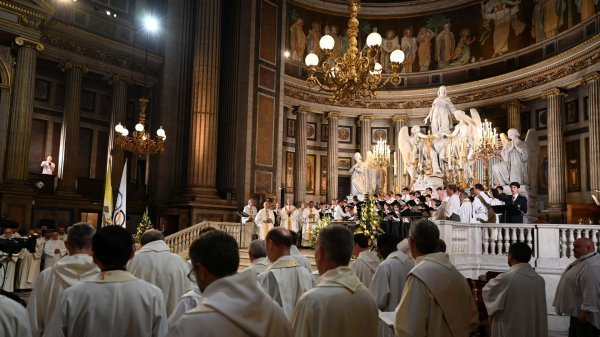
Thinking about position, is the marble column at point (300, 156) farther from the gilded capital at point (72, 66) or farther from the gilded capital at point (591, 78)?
the gilded capital at point (591, 78)

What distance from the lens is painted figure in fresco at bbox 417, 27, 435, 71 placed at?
97.5ft

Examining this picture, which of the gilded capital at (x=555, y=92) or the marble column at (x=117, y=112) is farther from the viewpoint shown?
the gilded capital at (x=555, y=92)

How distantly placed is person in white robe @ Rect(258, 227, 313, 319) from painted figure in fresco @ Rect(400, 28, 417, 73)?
89.1ft

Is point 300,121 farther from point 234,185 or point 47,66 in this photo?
point 47,66

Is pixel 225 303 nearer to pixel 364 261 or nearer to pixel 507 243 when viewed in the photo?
pixel 364 261

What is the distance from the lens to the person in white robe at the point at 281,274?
14.4ft

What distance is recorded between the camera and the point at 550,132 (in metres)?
23.9

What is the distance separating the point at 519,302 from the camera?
211 inches

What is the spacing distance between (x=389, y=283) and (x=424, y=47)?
1051 inches

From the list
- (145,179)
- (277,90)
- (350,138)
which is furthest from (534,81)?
(145,179)

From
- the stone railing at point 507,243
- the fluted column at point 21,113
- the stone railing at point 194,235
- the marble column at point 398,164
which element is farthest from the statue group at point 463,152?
the fluted column at point 21,113

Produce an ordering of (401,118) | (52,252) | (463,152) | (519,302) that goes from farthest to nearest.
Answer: (401,118)
(463,152)
(52,252)
(519,302)

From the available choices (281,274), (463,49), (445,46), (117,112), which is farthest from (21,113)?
(463,49)

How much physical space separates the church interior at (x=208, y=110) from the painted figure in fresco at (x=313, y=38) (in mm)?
2207
